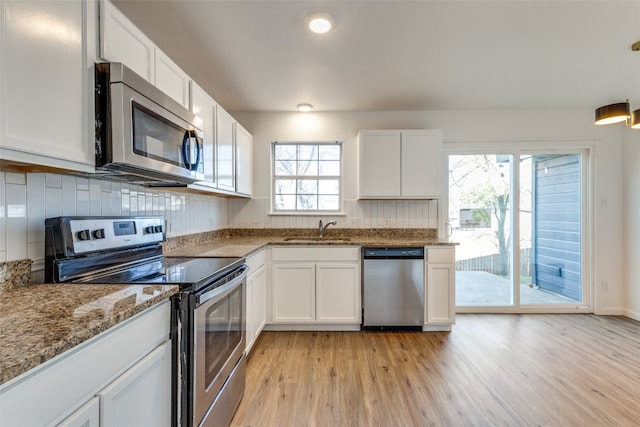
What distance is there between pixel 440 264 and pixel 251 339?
6.38 ft

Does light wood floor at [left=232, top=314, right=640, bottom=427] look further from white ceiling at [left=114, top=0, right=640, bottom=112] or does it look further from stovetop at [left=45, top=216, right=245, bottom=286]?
white ceiling at [left=114, top=0, right=640, bottom=112]

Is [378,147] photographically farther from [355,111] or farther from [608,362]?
[608,362]

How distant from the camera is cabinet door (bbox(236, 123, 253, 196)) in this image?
2914 millimetres

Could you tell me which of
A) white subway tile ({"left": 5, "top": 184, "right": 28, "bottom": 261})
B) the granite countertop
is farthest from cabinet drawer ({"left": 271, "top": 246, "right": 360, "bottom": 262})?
white subway tile ({"left": 5, "top": 184, "right": 28, "bottom": 261})

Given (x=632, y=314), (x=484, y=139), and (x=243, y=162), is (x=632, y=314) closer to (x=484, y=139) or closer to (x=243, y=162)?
(x=484, y=139)

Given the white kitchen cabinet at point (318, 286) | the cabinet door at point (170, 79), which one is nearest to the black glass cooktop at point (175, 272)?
the cabinet door at point (170, 79)

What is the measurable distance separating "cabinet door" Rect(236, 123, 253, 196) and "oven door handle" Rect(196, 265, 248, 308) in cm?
133

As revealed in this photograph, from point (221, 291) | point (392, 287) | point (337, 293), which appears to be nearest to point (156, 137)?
point (221, 291)

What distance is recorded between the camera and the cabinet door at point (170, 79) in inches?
62.6

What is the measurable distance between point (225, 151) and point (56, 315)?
6.38 ft

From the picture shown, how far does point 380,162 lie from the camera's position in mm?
3240

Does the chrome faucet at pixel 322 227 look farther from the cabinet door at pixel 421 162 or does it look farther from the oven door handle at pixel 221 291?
the oven door handle at pixel 221 291

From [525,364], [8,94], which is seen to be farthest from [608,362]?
[8,94]

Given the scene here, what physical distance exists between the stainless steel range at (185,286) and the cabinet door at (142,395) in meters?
0.04
